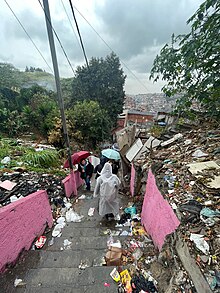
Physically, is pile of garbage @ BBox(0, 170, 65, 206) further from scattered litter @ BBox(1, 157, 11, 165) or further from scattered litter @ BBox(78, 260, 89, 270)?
scattered litter @ BBox(78, 260, 89, 270)

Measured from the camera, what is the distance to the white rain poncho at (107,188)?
129 inches

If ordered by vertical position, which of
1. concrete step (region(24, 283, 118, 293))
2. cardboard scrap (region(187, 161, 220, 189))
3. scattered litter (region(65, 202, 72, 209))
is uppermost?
cardboard scrap (region(187, 161, 220, 189))

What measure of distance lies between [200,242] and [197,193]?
2.65 ft

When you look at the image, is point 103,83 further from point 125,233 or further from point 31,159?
point 125,233

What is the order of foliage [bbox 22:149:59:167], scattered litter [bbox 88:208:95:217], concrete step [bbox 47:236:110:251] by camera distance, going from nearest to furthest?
concrete step [bbox 47:236:110:251], scattered litter [bbox 88:208:95:217], foliage [bbox 22:149:59:167]

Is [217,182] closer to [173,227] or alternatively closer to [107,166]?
[173,227]

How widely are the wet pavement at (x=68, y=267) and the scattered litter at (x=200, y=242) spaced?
3.42 ft

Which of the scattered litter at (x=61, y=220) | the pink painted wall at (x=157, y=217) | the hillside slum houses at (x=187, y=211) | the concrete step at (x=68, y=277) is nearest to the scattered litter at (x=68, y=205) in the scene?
the scattered litter at (x=61, y=220)

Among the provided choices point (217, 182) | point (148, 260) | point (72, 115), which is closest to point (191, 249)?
point (148, 260)

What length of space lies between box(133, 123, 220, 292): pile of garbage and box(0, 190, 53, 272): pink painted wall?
6.41 feet

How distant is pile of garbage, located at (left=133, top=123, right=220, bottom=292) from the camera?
1521 millimetres

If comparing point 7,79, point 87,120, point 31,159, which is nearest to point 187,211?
point 31,159

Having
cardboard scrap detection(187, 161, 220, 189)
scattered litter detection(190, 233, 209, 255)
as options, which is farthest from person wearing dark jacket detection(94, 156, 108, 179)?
scattered litter detection(190, 233, 209, 255)

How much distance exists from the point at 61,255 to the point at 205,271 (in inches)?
75.9
